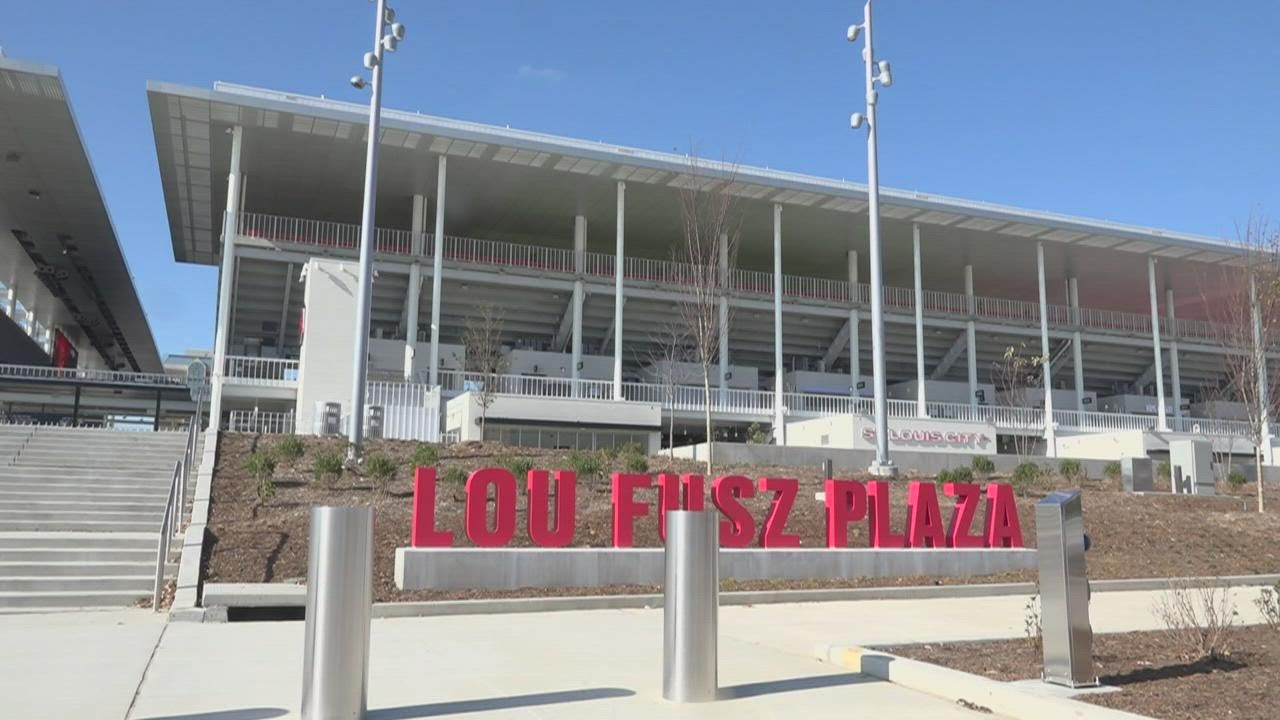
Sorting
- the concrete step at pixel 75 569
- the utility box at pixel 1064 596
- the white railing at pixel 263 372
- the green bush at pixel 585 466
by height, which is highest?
the white railing at pixel 263 372

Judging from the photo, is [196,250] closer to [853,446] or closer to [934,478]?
[853,446]

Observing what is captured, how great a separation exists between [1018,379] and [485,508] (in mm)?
35678

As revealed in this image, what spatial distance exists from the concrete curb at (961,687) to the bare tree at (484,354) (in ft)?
61.7

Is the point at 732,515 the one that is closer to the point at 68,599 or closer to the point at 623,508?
the point at 623,508

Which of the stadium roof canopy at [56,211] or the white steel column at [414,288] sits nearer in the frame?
the stadium roof canopy at [56,211]

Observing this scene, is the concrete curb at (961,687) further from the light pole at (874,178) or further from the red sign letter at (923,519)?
the light pole at (874,178)

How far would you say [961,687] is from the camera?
21.9 ft

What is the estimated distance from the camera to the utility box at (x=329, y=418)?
75.6ft

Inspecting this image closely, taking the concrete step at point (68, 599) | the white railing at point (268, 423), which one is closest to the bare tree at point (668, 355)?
the white railing at point (268, 423)

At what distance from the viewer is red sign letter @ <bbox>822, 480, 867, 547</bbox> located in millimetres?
15258

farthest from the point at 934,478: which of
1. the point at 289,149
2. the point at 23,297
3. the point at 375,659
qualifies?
the point at 23,297

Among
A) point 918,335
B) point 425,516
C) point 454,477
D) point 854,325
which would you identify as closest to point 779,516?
point 425,516

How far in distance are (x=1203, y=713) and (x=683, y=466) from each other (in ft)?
53.1

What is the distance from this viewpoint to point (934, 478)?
24.2 m
